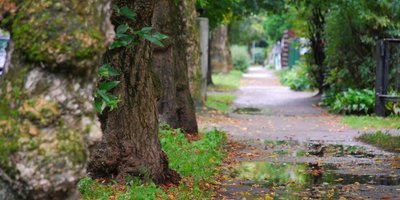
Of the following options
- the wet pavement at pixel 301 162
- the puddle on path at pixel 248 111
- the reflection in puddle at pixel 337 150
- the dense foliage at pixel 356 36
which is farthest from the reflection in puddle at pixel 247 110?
the reflection in puddle at pixel 337 150

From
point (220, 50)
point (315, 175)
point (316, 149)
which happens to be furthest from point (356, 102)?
point (220, 50)

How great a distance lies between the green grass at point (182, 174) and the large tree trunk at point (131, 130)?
0.26m

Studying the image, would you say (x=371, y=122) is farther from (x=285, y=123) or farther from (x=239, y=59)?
(x=239, y=59)

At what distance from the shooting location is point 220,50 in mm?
46188

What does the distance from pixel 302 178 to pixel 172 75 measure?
4687 mm

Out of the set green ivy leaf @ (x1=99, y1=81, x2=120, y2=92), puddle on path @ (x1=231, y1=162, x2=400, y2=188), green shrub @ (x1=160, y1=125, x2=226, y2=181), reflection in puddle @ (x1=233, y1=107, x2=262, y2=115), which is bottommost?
reflection in puddle @ (x1=233, y1=107, x2=262, y2=115)

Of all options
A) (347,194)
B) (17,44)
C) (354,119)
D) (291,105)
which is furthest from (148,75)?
(291,105)

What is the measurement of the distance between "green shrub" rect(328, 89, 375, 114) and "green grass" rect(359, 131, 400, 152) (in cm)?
575

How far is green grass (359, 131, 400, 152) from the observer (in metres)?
12.7

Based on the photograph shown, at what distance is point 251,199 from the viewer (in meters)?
7.79

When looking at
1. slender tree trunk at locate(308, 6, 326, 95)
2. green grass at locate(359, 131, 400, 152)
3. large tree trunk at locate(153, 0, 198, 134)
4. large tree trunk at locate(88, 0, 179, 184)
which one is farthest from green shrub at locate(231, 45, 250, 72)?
large tree trunk at locate(88, 0, 179, 184)

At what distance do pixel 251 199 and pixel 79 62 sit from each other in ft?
15.6

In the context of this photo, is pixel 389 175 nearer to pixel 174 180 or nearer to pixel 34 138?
pixel 174 180

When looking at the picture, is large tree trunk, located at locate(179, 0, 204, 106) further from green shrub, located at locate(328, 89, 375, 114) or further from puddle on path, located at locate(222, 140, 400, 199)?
puddle on path, located at locate(222, 140, 400, 199)
